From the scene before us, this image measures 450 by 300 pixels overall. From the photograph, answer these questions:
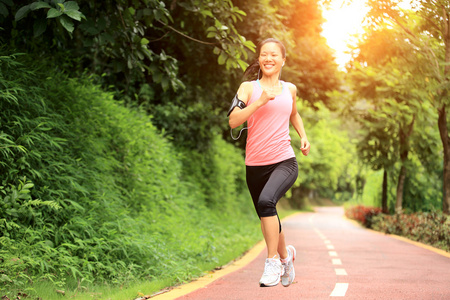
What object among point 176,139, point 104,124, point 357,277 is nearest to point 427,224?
point 176,139

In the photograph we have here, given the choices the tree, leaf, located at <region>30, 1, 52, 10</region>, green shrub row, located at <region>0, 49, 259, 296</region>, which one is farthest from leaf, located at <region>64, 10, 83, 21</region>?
the tree

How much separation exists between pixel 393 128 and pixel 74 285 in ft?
58.7

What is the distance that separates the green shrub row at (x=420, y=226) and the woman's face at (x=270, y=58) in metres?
10.1

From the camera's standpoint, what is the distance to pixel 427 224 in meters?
16.5

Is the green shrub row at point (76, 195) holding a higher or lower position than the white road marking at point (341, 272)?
higher

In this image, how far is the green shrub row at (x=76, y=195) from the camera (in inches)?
253

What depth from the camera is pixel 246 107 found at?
4.58 m

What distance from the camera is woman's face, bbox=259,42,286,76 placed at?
4801 millimetres

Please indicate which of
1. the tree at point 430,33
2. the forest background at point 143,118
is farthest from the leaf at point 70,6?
the tree at point 430,33

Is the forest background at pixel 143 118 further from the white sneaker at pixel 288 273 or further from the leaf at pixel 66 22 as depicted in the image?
the white sneaker at pixel 288 273

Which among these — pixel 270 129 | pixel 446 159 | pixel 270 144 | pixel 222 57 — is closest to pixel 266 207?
pixel 270 144

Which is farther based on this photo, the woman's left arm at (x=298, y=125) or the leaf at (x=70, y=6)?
the leaf at (x=70, y=6)

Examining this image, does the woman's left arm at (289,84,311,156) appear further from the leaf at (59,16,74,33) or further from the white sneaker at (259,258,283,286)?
the leaf at (59,16,74,33)

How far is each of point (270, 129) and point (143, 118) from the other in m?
7.66
